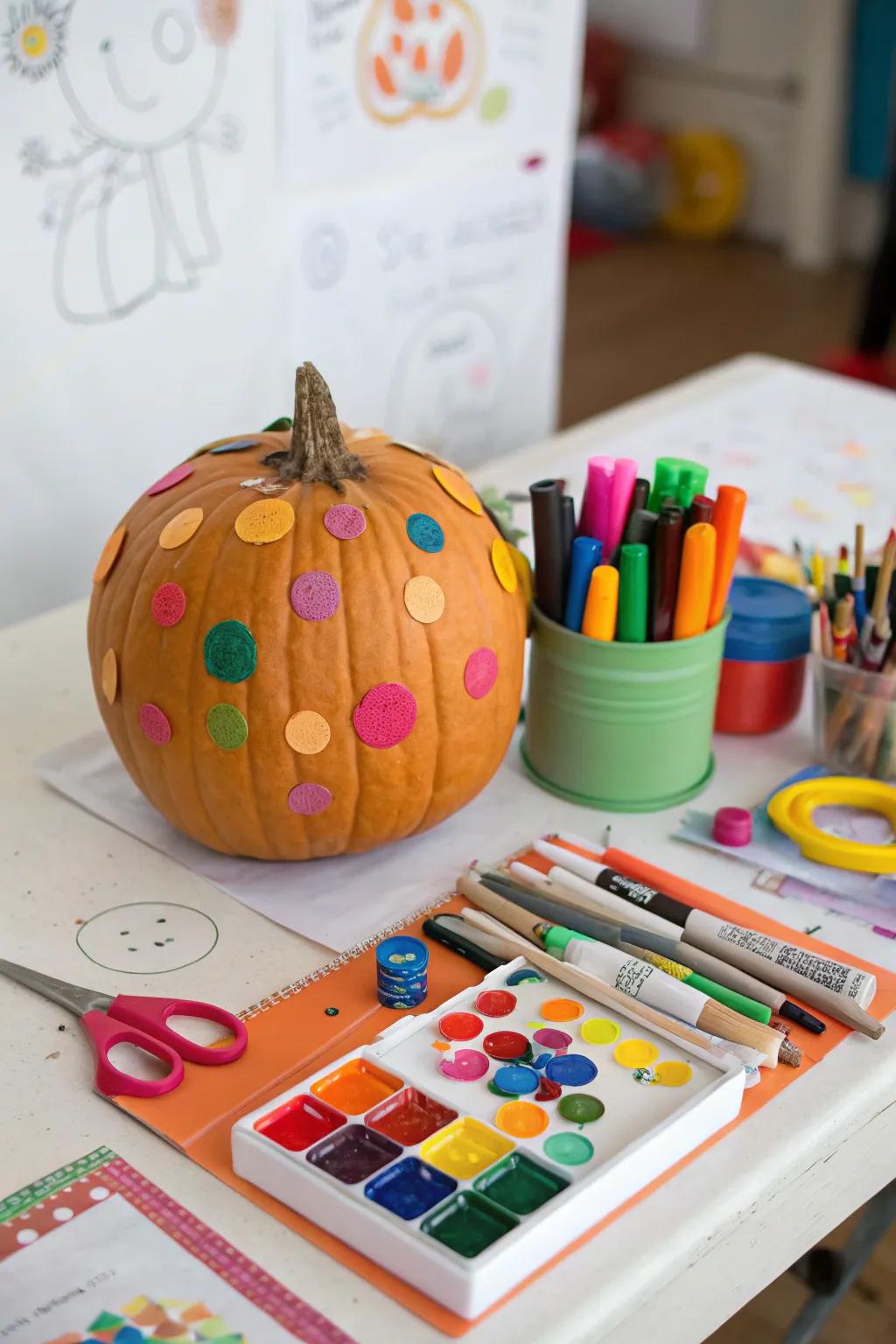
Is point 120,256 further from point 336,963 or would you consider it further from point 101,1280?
point 101,1280

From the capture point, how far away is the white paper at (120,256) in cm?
A: 131

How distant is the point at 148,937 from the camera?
738mm

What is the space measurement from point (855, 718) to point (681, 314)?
8.72ft

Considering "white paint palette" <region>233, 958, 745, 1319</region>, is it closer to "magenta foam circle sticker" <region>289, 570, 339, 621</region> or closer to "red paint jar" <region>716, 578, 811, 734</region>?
"magenta foam circle sticker" <region>289, 570, 339, 621</region>

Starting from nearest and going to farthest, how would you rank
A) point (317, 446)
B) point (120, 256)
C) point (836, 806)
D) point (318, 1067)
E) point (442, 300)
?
1. point (318, 1067)
2. point (317, 446)
3. point (836, 806)
4. point (120, 256)
5. point (442, 300)

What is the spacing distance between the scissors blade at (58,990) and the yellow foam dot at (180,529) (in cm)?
21

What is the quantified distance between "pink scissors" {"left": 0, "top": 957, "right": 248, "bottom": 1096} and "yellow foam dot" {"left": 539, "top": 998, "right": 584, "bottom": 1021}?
0.13 m

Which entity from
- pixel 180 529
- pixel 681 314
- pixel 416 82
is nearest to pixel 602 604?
pixel 180 529

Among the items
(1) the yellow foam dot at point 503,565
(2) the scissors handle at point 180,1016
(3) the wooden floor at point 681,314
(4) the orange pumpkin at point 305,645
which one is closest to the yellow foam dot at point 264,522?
(4) the orange pumpkin at point 305,645

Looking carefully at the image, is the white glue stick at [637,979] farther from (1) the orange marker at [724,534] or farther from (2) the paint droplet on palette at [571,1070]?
(1) the orange marker at [724,534]

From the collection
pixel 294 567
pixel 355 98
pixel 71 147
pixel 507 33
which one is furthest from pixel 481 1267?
pixel 507 33

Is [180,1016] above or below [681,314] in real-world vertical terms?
above

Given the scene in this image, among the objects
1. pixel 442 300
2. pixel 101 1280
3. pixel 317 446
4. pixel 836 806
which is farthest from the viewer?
pixel 442 300

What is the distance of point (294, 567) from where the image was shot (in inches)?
28.2
